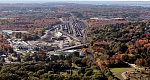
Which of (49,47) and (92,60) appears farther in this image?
(49,47)

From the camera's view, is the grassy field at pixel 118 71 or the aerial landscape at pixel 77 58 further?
the grassy field at pixel 118 71

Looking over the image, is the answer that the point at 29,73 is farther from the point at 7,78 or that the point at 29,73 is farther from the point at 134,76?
the point at 134,76

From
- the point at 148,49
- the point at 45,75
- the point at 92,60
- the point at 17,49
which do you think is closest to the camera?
the point at 45,75

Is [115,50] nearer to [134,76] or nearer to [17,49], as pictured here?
[134,76]

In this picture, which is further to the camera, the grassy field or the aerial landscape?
the grassy field

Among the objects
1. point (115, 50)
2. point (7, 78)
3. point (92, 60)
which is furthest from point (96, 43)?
point (7, 78)

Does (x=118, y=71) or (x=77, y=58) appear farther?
(x=77, y=58)

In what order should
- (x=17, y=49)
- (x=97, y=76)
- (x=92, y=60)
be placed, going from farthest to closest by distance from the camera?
(x=17, y=49) → (x=92, y=60) → (x=97, y=76)

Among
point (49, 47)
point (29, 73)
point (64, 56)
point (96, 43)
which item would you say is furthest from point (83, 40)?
point (29, 73)

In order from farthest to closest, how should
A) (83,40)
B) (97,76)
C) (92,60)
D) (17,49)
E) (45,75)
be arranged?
(83,40) → (17,49) → (92,60) → (45,75) → (97,76)
